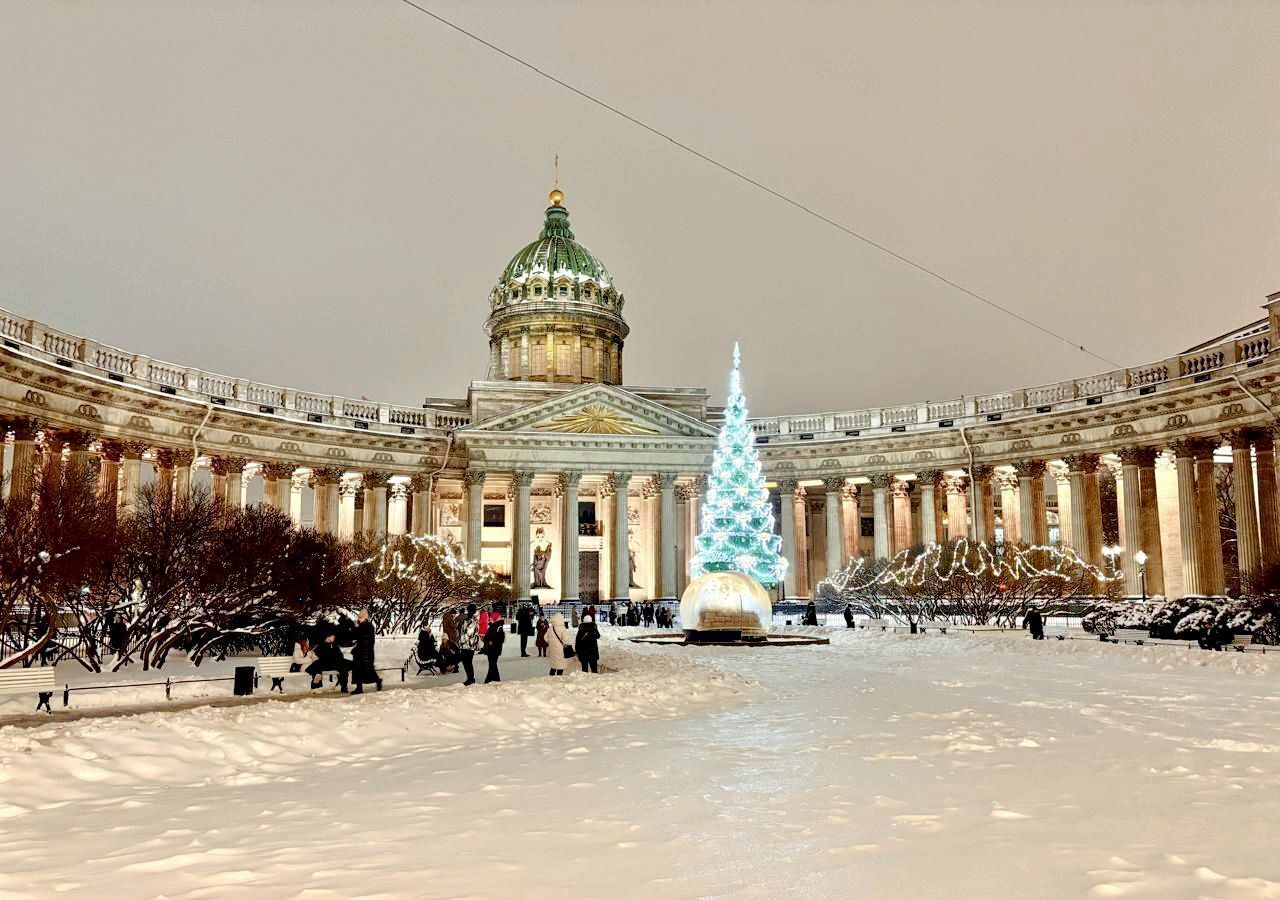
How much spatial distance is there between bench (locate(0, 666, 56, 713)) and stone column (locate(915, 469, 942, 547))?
1713 inches

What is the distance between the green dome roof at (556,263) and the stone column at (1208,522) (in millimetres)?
46454

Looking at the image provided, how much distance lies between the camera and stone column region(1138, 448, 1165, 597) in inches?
1660

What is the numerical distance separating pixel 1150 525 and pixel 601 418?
94.0 ft

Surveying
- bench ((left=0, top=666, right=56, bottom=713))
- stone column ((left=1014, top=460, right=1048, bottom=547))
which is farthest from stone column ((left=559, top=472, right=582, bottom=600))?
bench ((left=0, top=666, right=56, bottom=713))

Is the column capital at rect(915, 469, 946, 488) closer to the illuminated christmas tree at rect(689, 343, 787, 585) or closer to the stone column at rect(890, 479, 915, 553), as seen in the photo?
the stone column at rect(890, 479, 915, 553)

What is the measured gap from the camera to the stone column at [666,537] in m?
54.5

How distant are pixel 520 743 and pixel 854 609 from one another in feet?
120

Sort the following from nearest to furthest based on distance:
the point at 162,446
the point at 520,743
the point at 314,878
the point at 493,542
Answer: the point at 314,878 → the point at 520,743 → the point at 162,446 → the point at 493,542

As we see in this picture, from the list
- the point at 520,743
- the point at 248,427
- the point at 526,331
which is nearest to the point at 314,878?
the point at 520,743

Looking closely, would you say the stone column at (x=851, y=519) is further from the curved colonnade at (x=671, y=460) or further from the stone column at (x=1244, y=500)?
the stone column at (x=1244, y=500)

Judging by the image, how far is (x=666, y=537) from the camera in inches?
2164

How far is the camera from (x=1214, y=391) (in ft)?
123

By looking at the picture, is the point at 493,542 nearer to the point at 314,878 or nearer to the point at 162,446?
the point at 162,446

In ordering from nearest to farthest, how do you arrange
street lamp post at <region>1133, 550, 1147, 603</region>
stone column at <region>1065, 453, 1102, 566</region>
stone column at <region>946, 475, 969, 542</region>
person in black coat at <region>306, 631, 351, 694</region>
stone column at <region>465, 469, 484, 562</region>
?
person in black coat at <region>306, 631, 351, 694</region> < street lamp post at <region>1133, 550, 1147, 603</region> < stone column at <region>1065, 453, 1102, 566</region> < stone column at <region>465, 469, 484, 562</region> < stone column at <region>946, 475, 969, 542</region>
